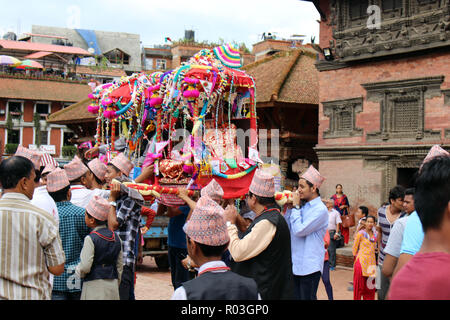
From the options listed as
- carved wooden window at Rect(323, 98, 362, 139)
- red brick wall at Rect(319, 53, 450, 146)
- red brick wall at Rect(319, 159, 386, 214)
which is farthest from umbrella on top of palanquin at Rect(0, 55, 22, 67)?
red brick wall at Rect(319, 159, 386, 214)

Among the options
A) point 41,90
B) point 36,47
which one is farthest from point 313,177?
point 36,47

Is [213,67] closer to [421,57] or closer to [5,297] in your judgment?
[5,297]

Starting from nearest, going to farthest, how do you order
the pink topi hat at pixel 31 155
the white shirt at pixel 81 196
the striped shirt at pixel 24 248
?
the striped shirt at pixel 24 248, the white shirt at pixel 81 196, the pink topi hat at pixel 31 155

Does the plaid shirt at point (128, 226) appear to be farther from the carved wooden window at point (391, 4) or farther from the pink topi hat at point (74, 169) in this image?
the carved wooden window at point (391, 4)

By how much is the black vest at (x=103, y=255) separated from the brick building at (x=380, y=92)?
12612 millimetres

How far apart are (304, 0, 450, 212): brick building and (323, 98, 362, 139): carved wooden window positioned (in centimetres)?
3

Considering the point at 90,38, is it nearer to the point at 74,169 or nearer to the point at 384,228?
the point at 74,169

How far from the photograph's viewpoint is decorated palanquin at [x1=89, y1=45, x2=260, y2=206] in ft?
28.8

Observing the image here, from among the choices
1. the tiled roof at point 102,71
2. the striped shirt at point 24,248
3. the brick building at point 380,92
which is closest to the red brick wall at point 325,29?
the brick building at point 380,92

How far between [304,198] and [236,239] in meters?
2.09

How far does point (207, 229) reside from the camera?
11.2 feet

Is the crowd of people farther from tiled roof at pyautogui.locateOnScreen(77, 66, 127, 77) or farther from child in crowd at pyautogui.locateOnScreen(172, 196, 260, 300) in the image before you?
tiled roof at pyautogui.locateOnScreen(77, 66, 127, 77)

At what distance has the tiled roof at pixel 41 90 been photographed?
4519 cm

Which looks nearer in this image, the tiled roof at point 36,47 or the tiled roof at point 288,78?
the tiled roof at point 288,78
